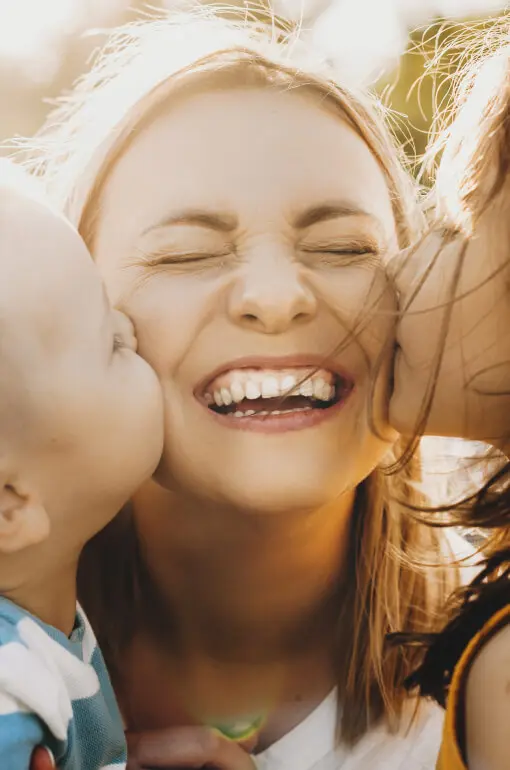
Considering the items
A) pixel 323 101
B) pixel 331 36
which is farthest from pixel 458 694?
pixel 331 36

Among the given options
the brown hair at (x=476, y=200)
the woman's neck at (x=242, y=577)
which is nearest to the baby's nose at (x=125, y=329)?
the woman's neck at (x=242, y=577)

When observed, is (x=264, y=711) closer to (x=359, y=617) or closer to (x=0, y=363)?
(x=359, y=617)

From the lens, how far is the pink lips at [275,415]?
0.85 metres

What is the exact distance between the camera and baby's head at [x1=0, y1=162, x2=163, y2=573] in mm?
716

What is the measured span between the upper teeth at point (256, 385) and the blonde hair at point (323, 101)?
0.22m

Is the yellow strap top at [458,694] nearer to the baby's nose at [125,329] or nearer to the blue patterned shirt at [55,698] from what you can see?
the blue patterned shirt at [55,698]

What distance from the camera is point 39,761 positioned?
70 centimetres

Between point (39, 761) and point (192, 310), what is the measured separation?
42 cm

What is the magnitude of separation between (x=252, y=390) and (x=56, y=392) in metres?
0.20

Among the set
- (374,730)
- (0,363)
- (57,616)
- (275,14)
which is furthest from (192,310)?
(374,730)

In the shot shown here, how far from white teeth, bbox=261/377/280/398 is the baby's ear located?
24 centimetres

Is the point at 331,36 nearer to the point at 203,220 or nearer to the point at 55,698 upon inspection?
the point at 203,220

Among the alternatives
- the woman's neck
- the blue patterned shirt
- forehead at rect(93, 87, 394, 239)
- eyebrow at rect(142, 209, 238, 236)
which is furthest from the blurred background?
the blue patterned shirt

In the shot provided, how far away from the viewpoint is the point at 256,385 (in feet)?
2.80
